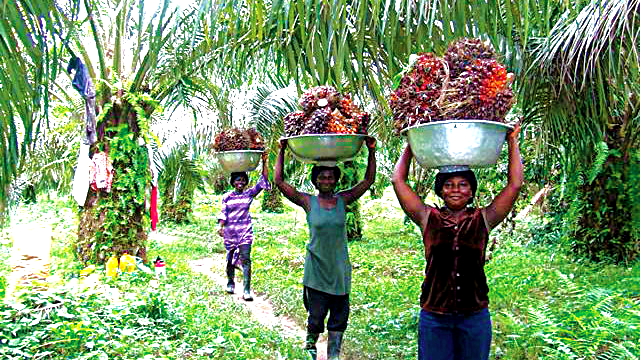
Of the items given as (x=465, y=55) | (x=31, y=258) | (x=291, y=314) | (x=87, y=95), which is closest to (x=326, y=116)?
(x=465, y=55)

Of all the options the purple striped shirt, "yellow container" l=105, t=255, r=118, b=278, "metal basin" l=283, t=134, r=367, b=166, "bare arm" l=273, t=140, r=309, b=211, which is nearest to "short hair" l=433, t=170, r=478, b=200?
"metal basin" l=283, t=134, r=367, b=166

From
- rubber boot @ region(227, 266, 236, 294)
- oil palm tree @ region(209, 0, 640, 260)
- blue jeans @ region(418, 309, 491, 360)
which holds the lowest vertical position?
rubber boot @ region(227, 266, 236, 294)

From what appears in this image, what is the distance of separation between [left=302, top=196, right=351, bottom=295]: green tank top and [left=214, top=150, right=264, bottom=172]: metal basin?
247cm

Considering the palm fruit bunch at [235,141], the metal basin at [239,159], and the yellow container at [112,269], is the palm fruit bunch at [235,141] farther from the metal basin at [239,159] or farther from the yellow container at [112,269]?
the yellow container at [112,269]

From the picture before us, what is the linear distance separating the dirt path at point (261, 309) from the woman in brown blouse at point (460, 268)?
215 centimetres

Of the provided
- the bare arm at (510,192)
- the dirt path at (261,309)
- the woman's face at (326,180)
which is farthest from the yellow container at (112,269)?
the bare arm at (510,192)

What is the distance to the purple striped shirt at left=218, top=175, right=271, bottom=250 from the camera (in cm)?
661

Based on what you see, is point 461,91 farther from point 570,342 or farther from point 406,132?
point 570,342

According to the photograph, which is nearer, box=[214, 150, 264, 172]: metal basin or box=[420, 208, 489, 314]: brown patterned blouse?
box=[420, 208, 489, 314]: brown patterned blouse

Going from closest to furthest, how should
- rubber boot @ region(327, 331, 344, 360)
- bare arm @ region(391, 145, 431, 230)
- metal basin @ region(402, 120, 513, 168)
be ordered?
metal basin @ region(402, 120, 513, 168) → bare arm @ region(391, 145, 431, 230) → rubber boot @ region(327, 331, 344, 360)

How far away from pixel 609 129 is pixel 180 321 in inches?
216

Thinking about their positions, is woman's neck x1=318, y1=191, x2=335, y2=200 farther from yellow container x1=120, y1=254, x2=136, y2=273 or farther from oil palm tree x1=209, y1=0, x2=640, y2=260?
yellow container x1=120, y1=254, x2=136, y2=273

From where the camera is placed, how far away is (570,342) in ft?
12.9

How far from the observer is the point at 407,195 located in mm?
2855
